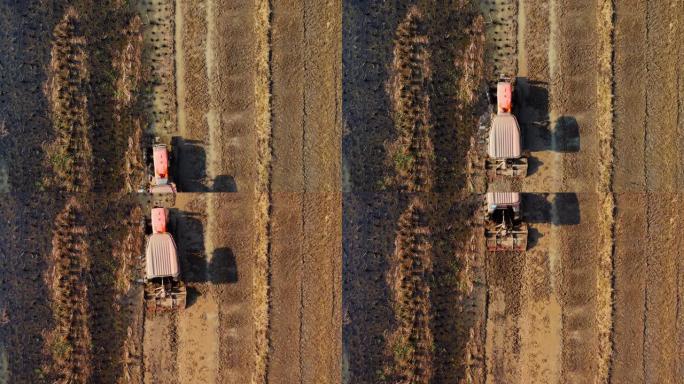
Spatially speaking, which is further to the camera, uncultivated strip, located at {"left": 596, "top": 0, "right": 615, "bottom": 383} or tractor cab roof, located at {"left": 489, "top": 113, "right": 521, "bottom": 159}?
uncultivated strip, located at {"left": 596, "top": 0, "right": 615, "bottom": 383}

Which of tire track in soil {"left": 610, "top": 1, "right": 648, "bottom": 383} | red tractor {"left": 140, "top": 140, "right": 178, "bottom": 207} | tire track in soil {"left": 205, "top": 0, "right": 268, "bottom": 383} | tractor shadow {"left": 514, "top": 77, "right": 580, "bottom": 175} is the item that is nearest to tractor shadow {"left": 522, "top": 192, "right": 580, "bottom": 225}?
tractor shadow {"left": 514, "top": 77, "right": 580, "bottom": 175}

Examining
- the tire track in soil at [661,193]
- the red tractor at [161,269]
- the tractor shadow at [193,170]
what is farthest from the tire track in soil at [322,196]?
the tire track in soil at [661,193]

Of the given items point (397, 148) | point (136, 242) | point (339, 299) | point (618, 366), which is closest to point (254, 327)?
point (339, 299)

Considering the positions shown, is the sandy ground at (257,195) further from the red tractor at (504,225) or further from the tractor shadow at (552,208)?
the tractor shadow at (552,208)

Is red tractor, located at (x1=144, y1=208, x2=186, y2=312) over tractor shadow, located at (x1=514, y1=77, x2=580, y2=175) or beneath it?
beneath

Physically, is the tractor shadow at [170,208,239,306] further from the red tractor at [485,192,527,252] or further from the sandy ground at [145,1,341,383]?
the red tractor at [485,192,527,252]

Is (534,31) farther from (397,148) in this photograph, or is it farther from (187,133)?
(187,133)
